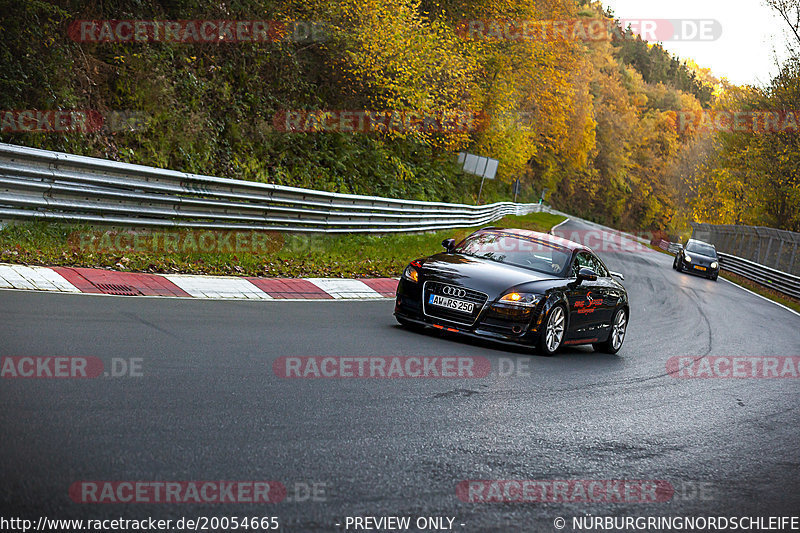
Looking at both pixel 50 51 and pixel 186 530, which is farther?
pixel 50 51

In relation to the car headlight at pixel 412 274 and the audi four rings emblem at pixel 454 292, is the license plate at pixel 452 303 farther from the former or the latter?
the car headlight at pixel 412 274

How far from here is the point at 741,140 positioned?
51000 mm

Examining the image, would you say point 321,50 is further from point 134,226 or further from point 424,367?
point 424,367

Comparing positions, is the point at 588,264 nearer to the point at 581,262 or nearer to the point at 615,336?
the point at 581,262

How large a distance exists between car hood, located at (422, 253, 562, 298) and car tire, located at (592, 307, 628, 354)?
5.46 ft

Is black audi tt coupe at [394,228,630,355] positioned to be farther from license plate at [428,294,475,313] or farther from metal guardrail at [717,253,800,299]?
metal guardrail at [717,253,800,299]

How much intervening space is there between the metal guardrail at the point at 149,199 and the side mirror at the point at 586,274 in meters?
6.61

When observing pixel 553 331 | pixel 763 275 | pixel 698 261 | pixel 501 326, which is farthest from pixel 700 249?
pixel 501 326

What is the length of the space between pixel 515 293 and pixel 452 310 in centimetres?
78

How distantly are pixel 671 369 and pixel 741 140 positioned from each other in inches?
1758

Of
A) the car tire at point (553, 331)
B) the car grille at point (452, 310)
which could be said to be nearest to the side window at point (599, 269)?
the car tire at point (553, 331)

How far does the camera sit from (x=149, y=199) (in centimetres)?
1307

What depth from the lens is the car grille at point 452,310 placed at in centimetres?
984

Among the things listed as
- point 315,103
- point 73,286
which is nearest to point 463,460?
point 73,286
